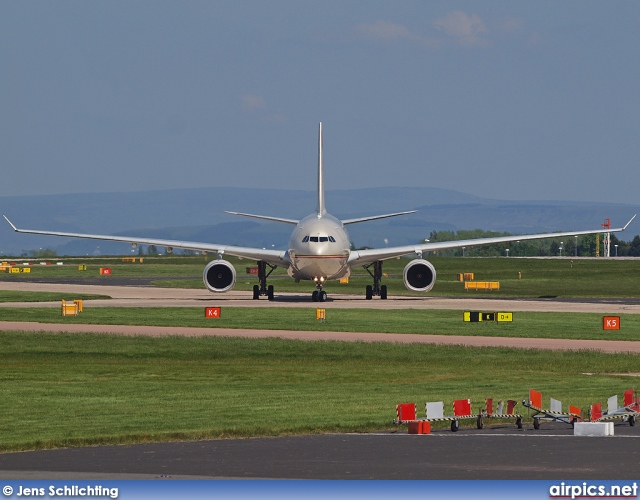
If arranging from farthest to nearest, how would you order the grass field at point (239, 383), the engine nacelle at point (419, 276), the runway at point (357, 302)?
the engine nacelle at point (419, 276)
the runway at point (357, 302)
the grass field at point (239, 383)

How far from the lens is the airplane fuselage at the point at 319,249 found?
68062 millimetres

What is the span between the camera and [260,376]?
3828 centimetres

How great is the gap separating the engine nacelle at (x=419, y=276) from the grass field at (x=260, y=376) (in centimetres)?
869

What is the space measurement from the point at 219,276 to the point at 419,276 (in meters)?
11.5

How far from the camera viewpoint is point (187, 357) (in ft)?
146

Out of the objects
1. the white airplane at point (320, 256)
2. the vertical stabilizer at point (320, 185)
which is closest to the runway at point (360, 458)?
the white airplane at point (320, 256)

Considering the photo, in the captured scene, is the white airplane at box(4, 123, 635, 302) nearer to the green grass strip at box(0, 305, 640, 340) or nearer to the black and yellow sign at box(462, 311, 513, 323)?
the green grass strip at box(0, 305, 640, 340)

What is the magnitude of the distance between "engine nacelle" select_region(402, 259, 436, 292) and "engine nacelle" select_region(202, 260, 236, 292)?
9.89 meters

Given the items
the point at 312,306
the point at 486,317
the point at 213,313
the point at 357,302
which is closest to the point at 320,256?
the point at 312,306

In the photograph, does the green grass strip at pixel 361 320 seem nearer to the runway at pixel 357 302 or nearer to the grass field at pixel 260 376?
the grass field at pixel 260 376

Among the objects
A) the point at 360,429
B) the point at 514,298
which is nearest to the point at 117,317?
the point at 514,298

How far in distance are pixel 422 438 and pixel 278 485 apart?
6863 mm

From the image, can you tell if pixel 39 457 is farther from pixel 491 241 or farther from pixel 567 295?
pixel 567 295

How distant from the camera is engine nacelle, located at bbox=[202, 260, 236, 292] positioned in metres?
72.2
